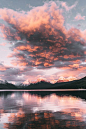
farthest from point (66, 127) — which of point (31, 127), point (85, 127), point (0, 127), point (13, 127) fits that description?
point (0, 127)

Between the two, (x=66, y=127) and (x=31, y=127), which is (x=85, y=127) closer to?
(x=66, y=127)

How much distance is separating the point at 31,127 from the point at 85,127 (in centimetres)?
586

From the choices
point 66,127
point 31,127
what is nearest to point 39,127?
point 31,127

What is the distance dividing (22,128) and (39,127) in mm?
1897

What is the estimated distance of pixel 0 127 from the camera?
16.1 meters

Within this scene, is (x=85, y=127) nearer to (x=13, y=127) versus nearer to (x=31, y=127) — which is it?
(x=31, y=127)

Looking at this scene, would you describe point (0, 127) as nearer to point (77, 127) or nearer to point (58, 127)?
point (58, 127)

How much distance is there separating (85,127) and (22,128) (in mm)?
6767

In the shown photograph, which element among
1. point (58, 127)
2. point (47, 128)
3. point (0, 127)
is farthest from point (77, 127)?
point (0, 127)

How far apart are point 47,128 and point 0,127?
5185 millimetres

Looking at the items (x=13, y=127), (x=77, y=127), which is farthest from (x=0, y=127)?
(x=77, y=127)

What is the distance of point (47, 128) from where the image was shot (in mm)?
15766

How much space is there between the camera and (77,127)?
1580 centimetres

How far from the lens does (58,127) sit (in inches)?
631
